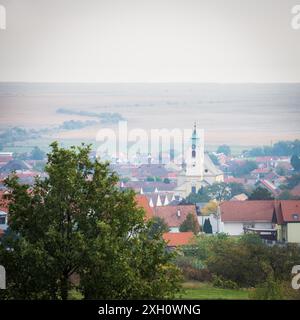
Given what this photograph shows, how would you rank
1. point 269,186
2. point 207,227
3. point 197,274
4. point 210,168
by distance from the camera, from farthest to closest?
point 207,227 → point 269,186 → point 210,168 → point 197,274

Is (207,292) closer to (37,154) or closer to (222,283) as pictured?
(222,283)

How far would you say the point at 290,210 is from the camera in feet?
30.6

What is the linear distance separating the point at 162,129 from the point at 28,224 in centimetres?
254

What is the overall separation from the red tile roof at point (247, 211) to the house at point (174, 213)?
1.24ft

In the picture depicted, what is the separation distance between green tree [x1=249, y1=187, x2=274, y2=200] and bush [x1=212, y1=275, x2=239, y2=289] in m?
1.91

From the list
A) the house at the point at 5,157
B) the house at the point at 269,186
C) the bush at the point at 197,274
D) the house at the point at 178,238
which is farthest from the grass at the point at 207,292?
the house at the point at 5,157

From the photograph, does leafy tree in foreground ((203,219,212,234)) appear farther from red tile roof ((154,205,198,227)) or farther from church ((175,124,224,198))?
church ((175,124,224,198))

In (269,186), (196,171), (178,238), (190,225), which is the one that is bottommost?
(178,238)

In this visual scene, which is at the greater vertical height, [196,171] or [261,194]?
[196,171]

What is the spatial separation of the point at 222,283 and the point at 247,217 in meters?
2.16

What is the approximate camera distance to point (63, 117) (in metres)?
8.87

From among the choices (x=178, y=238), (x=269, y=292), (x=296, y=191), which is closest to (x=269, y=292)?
(x=269, y=292)
